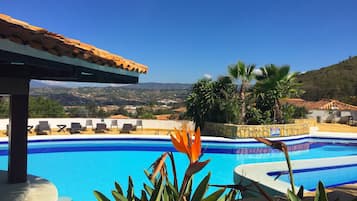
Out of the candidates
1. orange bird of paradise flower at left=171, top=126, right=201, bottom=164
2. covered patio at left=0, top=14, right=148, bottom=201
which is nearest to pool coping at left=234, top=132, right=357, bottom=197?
covered patio at left=0, top=14, right=148, bottom=201

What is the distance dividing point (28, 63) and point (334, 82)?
161 ft

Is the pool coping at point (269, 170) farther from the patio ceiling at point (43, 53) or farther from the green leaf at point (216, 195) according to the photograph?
the patio ceiling at point (43, 53)

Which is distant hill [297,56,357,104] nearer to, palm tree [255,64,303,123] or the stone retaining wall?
palm tree [255,64,303,123]

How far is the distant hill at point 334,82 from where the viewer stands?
4141 centimetres

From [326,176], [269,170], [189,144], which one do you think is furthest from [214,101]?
[189,144]

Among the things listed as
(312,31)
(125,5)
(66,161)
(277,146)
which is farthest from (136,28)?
(277,146)

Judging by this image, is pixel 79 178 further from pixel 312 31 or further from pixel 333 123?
pixel 312 31

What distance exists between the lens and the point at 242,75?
16094 mm

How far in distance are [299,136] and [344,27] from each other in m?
20.6

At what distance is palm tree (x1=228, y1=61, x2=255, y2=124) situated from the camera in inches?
628

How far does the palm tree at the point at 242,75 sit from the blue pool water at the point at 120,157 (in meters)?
2.33

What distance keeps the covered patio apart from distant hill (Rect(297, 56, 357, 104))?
32296 millimetres

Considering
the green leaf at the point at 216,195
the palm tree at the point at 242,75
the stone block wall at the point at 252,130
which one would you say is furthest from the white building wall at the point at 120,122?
the green leaf at the point at 216,195

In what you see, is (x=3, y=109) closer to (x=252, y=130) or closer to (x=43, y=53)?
(x=252, y=130)
